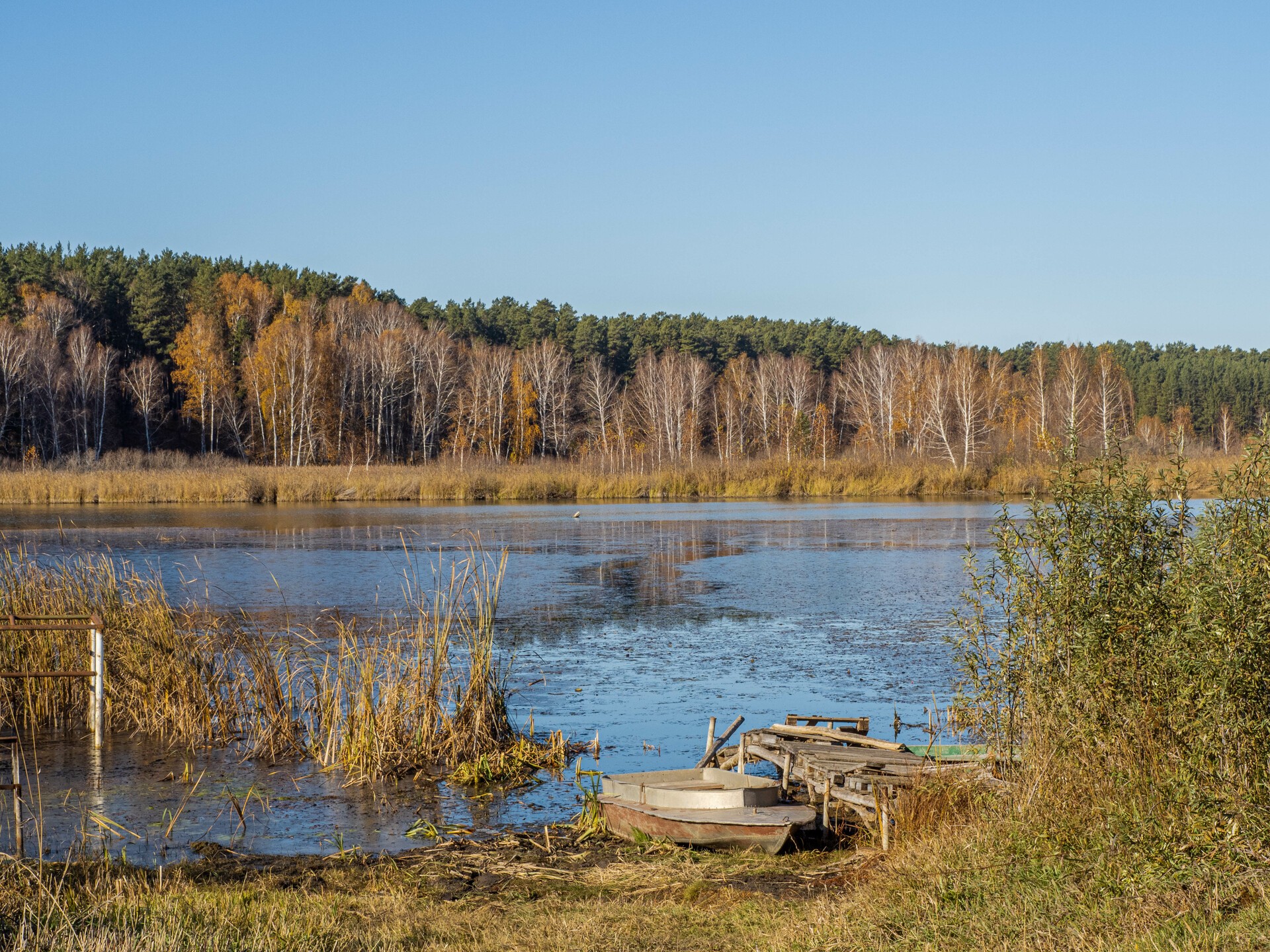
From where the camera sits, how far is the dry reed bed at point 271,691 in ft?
35.1

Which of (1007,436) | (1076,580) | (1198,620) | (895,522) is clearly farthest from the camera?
(1007,436)

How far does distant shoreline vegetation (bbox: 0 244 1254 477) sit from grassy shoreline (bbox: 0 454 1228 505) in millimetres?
149

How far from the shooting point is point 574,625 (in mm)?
18469

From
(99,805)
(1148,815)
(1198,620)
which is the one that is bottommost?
(99,805)

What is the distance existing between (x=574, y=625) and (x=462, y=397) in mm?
63245

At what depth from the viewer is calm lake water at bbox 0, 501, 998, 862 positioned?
952cm

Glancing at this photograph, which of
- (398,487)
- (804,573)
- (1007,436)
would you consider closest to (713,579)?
(804,573)

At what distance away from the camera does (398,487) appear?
5069cm

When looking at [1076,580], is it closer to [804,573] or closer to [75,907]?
[75,907]

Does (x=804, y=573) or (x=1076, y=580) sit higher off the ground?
(x=1076, y=580)

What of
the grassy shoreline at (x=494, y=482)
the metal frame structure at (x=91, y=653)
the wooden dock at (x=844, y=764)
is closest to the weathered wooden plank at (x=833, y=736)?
the wooden dock at (x=844, y=764)

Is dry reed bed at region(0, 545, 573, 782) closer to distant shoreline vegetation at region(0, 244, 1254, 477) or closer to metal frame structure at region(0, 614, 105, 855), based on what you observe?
metal frame structure at region(0, 614, 105, 855)

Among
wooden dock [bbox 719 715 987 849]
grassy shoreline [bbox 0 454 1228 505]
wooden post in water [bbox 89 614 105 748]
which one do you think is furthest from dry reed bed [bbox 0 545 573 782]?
grassy shoreline [bbox 0 454 1228 505]

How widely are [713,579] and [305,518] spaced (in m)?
19.3
